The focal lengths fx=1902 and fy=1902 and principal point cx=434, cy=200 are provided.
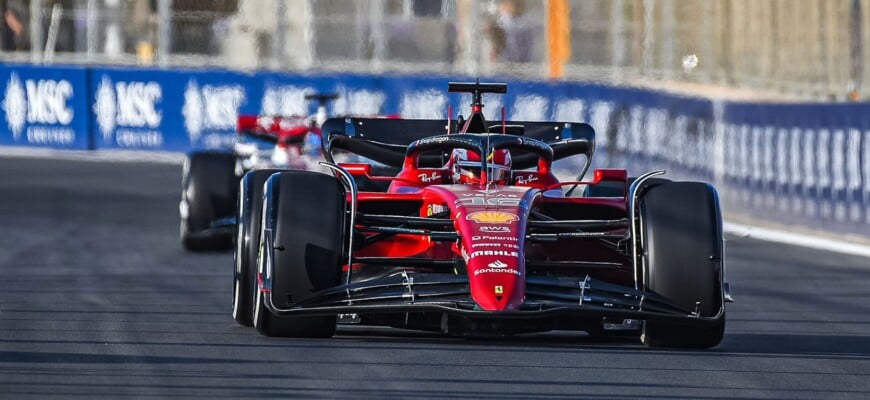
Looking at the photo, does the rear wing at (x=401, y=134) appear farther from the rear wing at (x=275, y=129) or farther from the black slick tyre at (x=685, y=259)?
the rear wing at (x=275, y=129)

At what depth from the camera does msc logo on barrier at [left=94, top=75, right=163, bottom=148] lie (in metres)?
31.3

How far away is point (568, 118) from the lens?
26875 mm

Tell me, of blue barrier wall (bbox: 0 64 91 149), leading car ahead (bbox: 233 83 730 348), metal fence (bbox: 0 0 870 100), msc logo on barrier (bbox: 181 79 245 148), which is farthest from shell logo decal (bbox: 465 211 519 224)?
blue barrier wall (bbox: 0 64 91 149)

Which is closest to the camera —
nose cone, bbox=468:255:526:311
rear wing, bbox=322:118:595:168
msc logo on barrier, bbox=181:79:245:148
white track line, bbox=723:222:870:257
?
nose cone, bbox=468:255:526:311

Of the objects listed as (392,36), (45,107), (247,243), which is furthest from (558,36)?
(247,243)

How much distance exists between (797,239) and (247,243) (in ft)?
30.1

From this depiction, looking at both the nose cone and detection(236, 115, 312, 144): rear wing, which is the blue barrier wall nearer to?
detection(236, 115, 312, 144): rear wing

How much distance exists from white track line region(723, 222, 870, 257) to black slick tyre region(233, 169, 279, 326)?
779 cm

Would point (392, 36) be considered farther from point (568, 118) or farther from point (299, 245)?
point (299, 245)

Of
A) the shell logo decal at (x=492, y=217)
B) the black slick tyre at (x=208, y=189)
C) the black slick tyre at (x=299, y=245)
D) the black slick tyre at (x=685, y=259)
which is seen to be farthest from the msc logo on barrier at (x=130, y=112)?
the black slick tyre at (x=685, y=259)

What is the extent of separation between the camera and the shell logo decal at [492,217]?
9258mm

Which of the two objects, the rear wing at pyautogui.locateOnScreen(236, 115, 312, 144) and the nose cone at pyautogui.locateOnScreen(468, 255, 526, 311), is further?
the rear wing at pyautogui.locateOnScreen(236, 115, 312, 144)

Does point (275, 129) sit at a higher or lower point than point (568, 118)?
higher

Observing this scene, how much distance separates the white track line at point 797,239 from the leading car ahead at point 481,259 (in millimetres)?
7072
